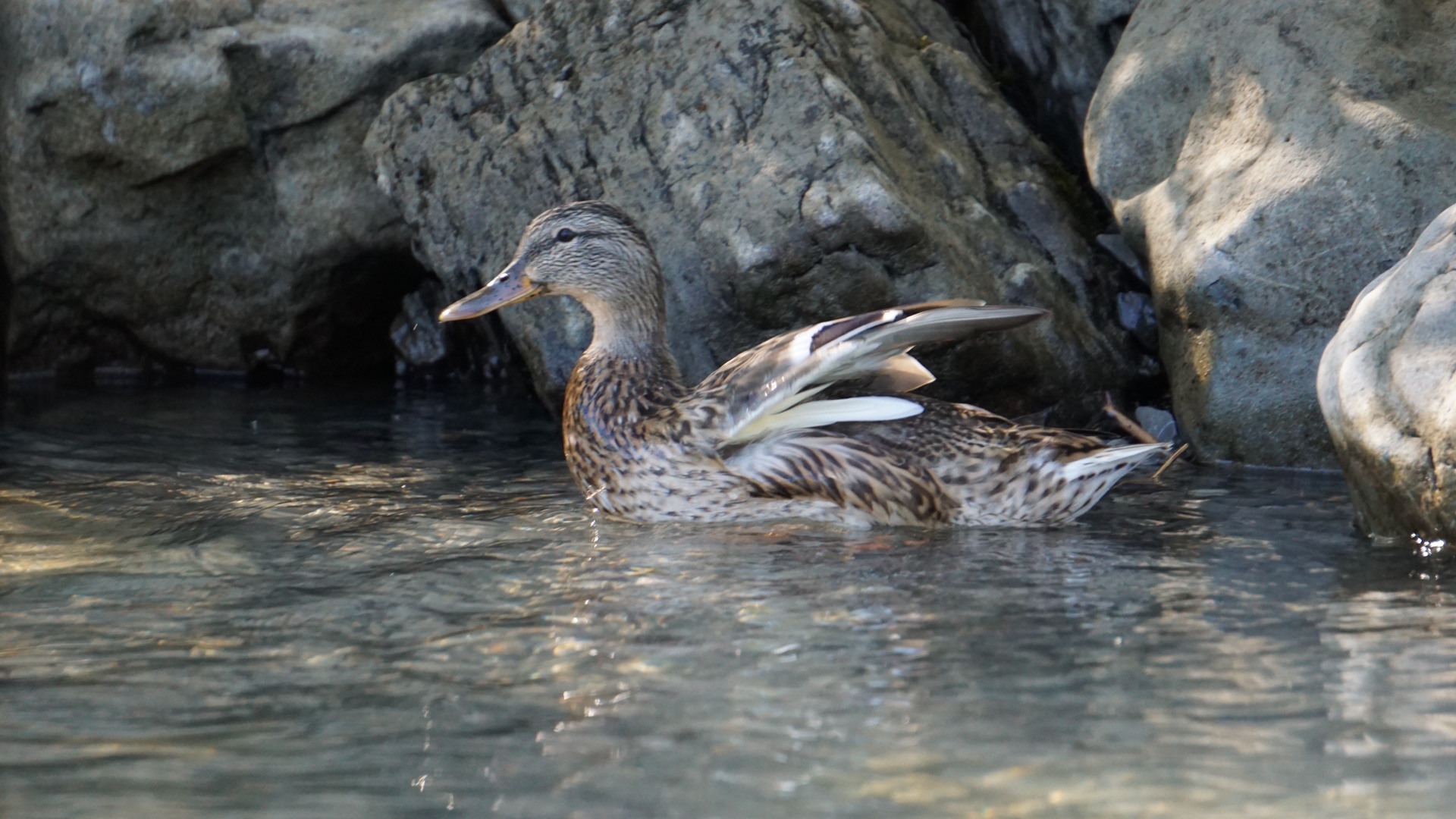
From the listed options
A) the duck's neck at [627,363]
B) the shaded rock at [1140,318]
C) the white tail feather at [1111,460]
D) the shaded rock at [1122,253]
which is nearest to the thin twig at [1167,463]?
the white tail feather at [1111,460]

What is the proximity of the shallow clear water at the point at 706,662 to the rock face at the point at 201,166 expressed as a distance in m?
2.99

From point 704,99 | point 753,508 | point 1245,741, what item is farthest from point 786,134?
point 1245,741

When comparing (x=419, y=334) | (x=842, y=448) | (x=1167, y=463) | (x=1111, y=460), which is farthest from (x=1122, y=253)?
(x=419, y=334)

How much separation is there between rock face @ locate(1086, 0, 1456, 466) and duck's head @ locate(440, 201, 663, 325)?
2.25m

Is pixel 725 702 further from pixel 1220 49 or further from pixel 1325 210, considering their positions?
pixel 1220 49

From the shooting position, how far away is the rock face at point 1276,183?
5.93 metres

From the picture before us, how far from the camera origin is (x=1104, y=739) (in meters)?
3.03

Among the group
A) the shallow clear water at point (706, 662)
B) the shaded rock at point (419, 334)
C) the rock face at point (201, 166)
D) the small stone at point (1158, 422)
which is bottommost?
the shallow clear water at point (706, 662)

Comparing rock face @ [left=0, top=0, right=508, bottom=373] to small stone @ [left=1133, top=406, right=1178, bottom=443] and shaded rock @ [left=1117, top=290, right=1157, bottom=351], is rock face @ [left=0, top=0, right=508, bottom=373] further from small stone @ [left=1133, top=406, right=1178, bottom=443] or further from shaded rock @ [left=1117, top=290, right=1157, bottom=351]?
small stone @ [left=1133, top=406, right=1178, bottom=443]

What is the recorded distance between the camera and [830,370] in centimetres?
509

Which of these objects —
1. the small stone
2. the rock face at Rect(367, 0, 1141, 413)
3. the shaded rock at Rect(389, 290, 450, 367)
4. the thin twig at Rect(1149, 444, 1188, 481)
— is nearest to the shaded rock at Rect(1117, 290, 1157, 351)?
the rock face at Rect(367, 0, 1141, 413)

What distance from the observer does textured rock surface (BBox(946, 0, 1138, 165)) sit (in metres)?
7.62

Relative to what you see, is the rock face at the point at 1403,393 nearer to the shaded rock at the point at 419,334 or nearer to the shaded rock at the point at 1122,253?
the shaded rock at the point at 1122,253

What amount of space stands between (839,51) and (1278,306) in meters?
2.24
